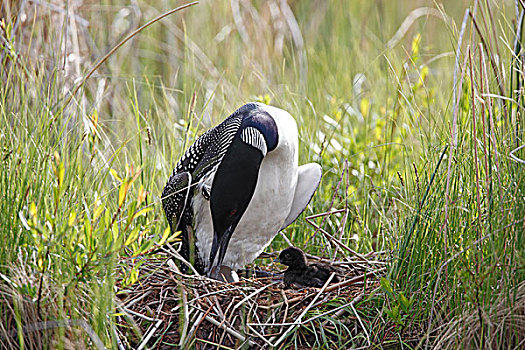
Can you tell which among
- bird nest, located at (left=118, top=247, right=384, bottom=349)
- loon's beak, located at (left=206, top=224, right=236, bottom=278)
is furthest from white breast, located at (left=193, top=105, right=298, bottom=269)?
bird nest, located at (left=118, top=247, right=384, bottom=349)

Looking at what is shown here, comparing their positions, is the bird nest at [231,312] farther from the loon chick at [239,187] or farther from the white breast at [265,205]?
the white breast at [265,205]

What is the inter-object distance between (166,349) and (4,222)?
32.0 inches

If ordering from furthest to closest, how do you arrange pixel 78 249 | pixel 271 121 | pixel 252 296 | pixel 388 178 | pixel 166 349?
pixel 388 178
pixel 271 121
pixel 252 296
pixel 166 349
pixel 78 249

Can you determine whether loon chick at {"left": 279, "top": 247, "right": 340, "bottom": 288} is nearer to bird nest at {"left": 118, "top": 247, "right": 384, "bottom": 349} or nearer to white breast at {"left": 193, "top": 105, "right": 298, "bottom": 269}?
bird nest at {"left": 118, "top": 247, "right": 384, "bottom": 349}

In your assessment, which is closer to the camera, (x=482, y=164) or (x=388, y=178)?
(x=482, y=164)

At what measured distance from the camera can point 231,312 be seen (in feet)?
8.72

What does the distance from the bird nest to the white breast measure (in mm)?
381

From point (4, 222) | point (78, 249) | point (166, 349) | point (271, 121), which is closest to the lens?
point (78, 249)

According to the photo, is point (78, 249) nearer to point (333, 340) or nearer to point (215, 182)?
point (215, 182)

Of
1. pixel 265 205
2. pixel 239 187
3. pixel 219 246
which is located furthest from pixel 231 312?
pixel 265 205

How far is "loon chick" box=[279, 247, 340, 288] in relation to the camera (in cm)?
304

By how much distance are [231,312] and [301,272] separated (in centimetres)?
52

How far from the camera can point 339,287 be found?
2.83 meters

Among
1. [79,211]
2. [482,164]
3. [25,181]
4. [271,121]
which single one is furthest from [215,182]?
[482,164]
